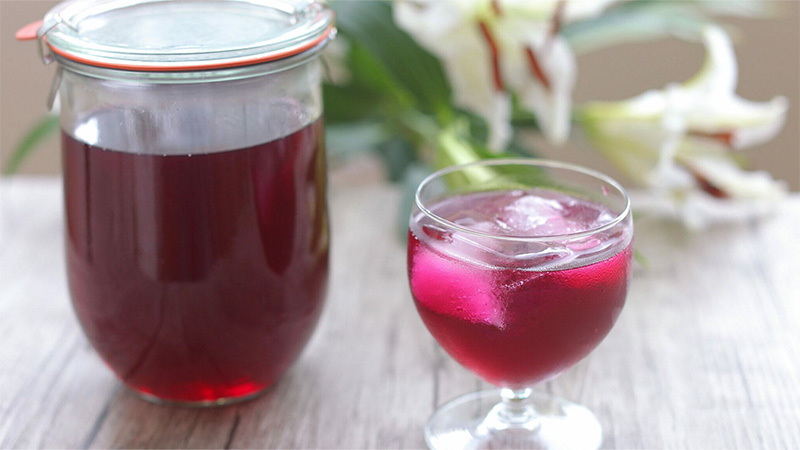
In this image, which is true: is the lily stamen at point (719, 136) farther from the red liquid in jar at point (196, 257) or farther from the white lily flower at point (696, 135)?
the red liquid in jar at point (196, 257)

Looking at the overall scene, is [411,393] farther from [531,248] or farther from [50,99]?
[50,99]

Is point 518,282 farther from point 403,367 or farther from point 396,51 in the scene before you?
point 396,51

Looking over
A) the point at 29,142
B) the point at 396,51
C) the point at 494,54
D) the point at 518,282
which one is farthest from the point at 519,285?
the point at 29,142

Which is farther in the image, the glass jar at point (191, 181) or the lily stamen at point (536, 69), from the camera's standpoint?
the lily stamen at point (536, 69)

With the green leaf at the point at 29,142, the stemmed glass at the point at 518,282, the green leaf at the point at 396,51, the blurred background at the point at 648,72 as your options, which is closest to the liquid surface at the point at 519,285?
the stemmed glass at the point at 518,282

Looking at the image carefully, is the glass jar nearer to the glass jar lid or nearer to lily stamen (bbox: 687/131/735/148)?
the glass jar lid
